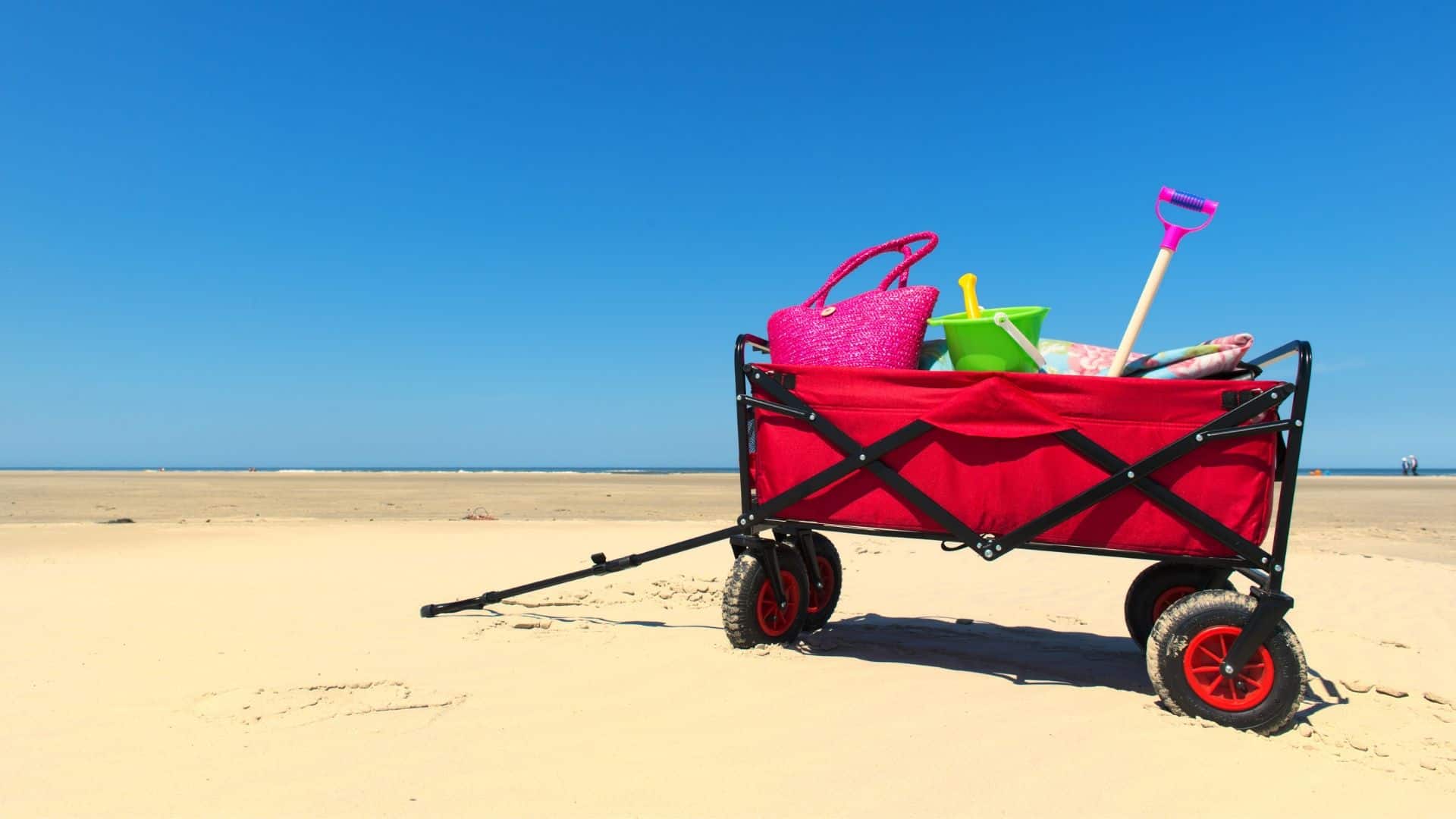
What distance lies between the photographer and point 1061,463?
12.2ft

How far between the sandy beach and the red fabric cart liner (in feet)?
2.50

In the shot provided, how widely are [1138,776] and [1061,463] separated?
1.34 m

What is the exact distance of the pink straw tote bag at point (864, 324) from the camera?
Answer: 4.01 m

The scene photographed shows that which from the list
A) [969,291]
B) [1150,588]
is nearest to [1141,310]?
[969,291]

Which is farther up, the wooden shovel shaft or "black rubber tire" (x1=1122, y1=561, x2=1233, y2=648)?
the wooden shovel shaft

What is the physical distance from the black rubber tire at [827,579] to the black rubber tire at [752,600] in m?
0.33

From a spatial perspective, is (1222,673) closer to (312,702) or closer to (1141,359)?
(1141,359)

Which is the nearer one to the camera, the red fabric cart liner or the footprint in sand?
the footprint in sand

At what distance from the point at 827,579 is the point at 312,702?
9.92ft

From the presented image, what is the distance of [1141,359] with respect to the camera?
3.77m

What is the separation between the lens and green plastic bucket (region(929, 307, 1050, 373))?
3.77 m

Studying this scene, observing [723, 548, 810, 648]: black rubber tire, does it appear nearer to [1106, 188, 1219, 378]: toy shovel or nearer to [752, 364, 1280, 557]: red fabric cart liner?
[752, 364, 1280, 557]: red fabric cart liner

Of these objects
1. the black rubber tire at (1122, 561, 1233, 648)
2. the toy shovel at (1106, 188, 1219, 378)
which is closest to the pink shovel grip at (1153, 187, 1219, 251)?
the toy shovel at (1106, 188, 1219, 378)

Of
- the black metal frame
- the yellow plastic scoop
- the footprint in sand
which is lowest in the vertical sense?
the footprint in sand
